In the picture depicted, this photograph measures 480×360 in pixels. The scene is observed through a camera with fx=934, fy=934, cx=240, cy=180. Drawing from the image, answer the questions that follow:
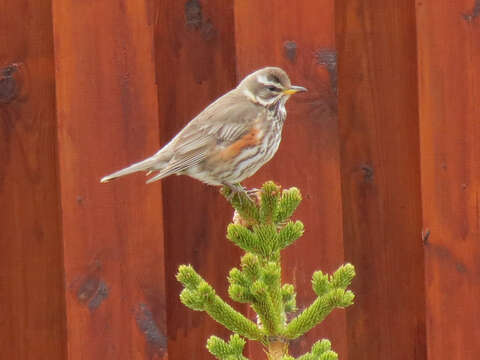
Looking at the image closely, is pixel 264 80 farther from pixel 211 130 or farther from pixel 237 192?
pixel 237 192

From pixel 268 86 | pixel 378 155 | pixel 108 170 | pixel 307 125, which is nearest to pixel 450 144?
pixel 378 155

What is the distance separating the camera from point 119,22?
324 centimetres

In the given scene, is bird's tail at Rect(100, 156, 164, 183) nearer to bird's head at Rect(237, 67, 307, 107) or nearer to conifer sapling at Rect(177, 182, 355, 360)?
bird's head at Rect(237, 67, 307, 107)

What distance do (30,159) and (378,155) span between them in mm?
1287

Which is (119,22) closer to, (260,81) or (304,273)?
(260,81)

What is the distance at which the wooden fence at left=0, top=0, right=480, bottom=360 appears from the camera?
10.7 ft

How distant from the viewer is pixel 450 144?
332 cm

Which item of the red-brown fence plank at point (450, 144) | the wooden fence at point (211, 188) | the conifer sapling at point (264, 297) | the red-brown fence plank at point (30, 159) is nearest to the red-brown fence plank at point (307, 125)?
the wooden fence at point (211, 188)

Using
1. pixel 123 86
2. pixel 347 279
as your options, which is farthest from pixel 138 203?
pixel 347 279

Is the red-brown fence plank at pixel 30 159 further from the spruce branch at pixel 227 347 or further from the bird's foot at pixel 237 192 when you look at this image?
the spruce branch at pixel 227 347

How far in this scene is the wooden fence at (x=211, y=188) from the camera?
325cm

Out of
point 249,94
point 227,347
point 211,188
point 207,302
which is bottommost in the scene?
point 227,347

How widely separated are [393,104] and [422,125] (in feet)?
0.64

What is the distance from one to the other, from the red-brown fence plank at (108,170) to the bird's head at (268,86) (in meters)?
0.37
